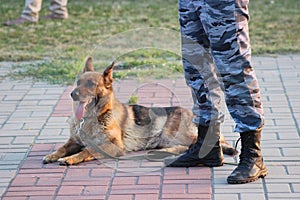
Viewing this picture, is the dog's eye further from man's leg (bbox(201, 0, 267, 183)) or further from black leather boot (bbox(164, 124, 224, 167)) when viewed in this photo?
man's leg (bbox(201, 0, 267, 183))

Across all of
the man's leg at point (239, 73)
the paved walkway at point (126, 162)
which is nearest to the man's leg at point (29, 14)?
the paved walkway at point (126, 162)

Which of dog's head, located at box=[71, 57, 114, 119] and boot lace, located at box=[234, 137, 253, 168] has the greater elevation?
dog's head, located at box=[71, 57, 114, 119]

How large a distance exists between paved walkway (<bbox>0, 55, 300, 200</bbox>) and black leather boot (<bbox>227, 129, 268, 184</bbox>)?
49mm

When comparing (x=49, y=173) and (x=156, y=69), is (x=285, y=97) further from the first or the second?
(x=49, y=173)

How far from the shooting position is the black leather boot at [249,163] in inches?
178

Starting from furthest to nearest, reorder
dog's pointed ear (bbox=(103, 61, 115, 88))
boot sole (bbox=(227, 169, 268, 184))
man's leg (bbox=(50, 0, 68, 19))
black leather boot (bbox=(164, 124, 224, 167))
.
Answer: man's leg (bbox=(50, 0, 68, 19)) → dog's pointed ear (bbox=(103, 61, 115, 88)) → black leather boot (bbox=(164, 124, 224, 167)) → boot sole (bbox=(227, 169, 268, 184))

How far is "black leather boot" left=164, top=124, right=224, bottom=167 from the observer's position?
190 inches

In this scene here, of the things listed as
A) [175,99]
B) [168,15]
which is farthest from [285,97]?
[168,15]

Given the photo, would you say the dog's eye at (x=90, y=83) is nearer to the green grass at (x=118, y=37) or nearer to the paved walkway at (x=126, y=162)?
the paved walkway at (x=126, y=162)

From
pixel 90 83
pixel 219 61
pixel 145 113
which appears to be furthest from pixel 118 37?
pixel 219 61

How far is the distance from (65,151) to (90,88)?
0.51 m

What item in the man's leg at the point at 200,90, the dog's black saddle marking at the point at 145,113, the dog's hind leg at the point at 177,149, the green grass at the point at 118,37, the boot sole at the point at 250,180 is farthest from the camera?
the green grass at the point at 118,37

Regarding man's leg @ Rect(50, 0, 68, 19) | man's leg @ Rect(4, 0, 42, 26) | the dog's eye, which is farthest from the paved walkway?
man's leg @ Rect(50, 0, 68, 19)

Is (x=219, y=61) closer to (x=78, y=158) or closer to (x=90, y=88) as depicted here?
(x=90, y=88)
